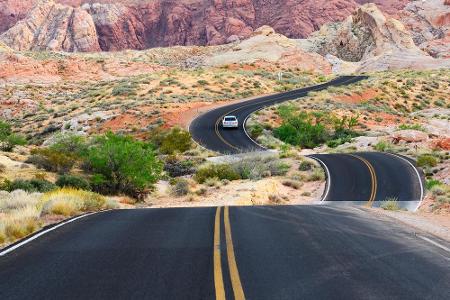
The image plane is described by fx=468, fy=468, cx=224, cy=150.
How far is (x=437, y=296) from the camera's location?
21.2ft

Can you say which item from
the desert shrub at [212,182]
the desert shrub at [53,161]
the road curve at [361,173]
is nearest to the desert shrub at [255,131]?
the road curve at [361,173]

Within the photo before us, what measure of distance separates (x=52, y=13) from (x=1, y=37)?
18.8m

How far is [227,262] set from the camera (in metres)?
7.97

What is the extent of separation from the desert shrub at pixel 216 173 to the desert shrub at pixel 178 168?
13.9 ft

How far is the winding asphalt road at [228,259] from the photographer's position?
21.7 ft

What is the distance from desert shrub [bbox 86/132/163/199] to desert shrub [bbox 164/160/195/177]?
715cm

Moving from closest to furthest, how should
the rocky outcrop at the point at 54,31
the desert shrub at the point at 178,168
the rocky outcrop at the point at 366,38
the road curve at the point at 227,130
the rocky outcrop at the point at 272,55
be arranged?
1. the desert shrub at the point at 178,168
2. the road curve at the point at 227,130
3. the rocky outcrop at the point at 272,55
4. the rocky outcrop at the point at 366,38
5. the rocky outcrop at the point at 54,31

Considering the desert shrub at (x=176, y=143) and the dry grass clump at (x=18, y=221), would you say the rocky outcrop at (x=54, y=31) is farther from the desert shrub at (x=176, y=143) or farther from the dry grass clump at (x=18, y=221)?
the dry grass clump at (x=18, y=221)

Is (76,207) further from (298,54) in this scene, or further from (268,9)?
(268,9)

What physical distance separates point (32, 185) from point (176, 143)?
20516 mm

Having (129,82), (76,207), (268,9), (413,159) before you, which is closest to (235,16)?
(268,9)

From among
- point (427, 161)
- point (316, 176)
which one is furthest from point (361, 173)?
point (427, 161)

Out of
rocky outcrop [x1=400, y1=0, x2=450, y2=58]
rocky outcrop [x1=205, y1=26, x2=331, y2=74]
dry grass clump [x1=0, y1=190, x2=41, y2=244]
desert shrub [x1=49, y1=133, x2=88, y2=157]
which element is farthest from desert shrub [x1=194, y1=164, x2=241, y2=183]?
rocky outcrop [x1=400, y1=0, x2=450, y2=58]

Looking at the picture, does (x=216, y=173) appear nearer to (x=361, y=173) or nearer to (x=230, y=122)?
(x=361, y=173)
